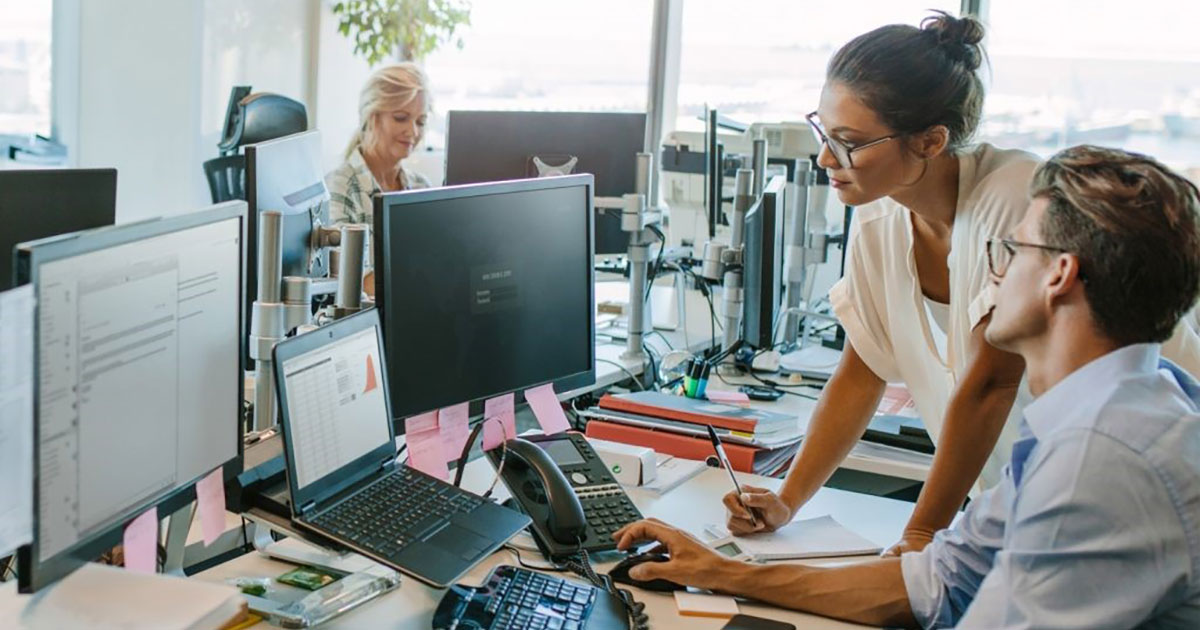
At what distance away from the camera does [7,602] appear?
1300 millimetres

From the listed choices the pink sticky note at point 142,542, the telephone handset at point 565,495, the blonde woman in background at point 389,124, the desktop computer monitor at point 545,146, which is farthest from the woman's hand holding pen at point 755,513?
the blonde woman in background at point 389,124

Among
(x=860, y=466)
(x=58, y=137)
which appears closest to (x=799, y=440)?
(x=860, y=466)

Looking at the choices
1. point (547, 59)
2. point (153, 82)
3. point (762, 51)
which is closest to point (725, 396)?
point (153, 82)

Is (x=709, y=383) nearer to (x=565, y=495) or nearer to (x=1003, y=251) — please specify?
(x=565, y=495)

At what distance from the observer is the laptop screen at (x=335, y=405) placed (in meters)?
1.54

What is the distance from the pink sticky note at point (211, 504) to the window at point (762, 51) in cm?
461

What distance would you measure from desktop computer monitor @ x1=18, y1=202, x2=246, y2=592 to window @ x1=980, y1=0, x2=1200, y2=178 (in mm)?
4420

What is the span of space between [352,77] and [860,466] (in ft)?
13.3

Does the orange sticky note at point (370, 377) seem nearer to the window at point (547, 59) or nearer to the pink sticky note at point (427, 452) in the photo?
the pink sticky note at point (427, 452)

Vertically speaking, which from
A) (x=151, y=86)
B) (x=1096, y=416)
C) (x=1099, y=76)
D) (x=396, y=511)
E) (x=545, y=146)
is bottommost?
(x=396, y=511)

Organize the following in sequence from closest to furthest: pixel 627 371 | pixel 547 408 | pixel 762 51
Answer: pixel 547 408 < pixel 627 371 < pixel 762 51

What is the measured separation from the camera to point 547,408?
6.84 feet

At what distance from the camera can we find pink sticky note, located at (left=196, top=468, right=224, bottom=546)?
4.80 ft

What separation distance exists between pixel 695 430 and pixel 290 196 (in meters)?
0.85
